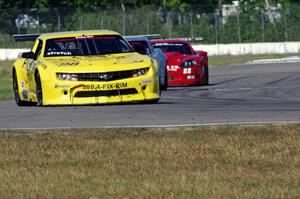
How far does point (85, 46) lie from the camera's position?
65.8 ft

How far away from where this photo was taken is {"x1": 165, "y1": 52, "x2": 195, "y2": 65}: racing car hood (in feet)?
94.4

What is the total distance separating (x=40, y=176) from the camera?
10.7 meters

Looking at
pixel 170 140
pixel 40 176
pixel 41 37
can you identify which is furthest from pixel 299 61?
pixel 40 176

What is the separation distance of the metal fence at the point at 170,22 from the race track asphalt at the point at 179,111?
31710 millimetres

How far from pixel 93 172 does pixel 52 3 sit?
62.8 meters

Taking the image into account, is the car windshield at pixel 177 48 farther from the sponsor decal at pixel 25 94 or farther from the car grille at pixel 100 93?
the car grille at pixel 100 93

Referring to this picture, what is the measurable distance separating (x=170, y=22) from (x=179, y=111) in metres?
41.6

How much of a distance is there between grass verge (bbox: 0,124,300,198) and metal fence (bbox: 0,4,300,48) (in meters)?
41.6

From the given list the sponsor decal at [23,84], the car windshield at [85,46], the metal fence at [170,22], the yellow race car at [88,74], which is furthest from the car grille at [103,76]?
the metal fence at [170,22]

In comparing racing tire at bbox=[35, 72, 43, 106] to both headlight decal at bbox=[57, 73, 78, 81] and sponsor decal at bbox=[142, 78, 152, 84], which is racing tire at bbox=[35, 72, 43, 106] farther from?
sponsor decal at bbox=[142, 78, 152, 84]

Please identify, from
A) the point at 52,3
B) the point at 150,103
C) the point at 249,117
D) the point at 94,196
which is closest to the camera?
the point at 94,196

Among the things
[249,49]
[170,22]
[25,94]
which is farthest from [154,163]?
[170,22]

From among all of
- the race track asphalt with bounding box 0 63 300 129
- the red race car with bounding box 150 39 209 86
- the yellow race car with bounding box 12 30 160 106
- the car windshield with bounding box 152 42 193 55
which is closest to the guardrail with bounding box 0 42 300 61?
the car windshield with bounding box 152 42 193 55

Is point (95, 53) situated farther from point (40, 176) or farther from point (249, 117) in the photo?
point (40, 176)
